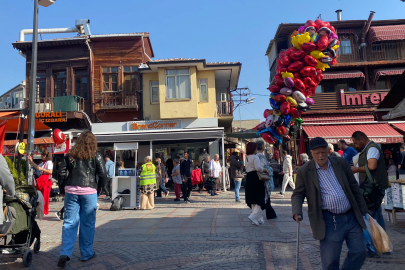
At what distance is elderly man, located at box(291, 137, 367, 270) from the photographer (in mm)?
3193

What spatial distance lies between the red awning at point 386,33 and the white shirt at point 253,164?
16.9 meters

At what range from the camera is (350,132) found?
17750 millimetres

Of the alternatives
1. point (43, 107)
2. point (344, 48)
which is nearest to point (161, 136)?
point (43, 107)

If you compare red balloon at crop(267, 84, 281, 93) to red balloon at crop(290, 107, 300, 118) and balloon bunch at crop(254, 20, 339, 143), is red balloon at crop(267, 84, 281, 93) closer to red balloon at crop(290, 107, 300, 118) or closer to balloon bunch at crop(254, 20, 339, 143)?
balloon bunch at crop(254, 20, 339, 143)

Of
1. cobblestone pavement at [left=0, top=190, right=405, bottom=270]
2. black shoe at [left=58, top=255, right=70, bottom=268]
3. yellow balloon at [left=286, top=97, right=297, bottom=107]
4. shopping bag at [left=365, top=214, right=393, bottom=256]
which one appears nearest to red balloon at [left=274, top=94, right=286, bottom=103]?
yellow balloon at [left=286, top=97, right=297, bottom=107]

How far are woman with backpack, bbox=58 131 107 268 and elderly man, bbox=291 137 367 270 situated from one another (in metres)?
2.91

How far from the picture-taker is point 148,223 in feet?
26.0

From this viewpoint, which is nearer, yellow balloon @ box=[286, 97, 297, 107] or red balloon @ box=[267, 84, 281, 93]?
yellow balloon @ box=[286, 97, 297, 107]

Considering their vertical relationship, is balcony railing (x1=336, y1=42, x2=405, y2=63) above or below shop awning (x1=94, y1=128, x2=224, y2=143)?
above

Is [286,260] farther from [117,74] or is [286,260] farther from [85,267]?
[117,74]

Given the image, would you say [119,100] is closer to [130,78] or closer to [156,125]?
[130,78]

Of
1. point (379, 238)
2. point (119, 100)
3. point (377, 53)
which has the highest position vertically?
point (377, 53)

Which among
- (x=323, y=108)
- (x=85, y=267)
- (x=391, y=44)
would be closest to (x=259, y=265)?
(x=85, y=267)

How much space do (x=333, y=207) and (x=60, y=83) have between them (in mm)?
20660
